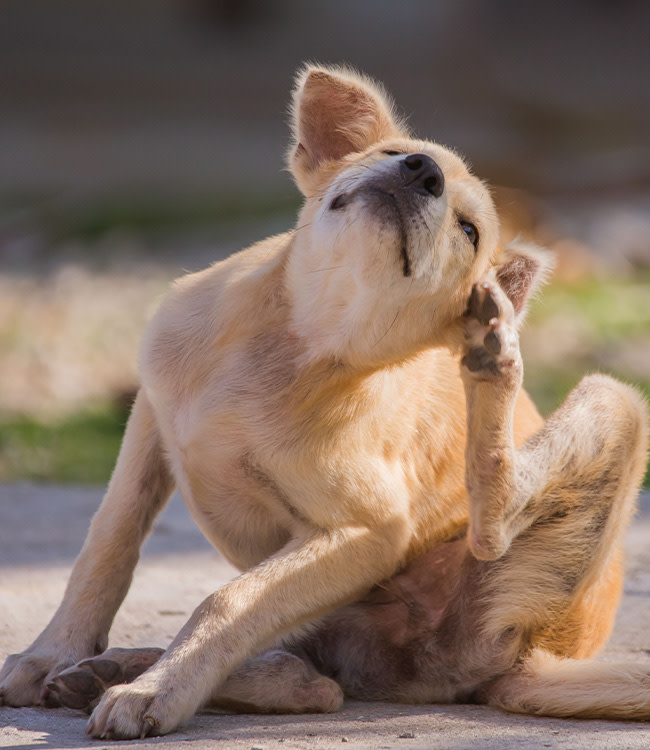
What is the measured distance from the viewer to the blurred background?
30.1 ft

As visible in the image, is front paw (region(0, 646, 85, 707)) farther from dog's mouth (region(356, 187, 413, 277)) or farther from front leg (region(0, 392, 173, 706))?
dog's mouth (region(356, 187, 413, 277))

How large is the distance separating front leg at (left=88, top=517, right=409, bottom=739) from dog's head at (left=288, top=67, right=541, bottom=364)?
0.59 meters

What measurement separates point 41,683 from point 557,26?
2082 cm

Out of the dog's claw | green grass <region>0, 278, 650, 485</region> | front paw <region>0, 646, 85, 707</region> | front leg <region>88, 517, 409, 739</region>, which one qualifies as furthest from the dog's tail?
green grass <region>0, 278, 650, 485</region>

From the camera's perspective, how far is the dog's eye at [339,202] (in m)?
3.70

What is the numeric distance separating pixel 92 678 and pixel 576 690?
1447mm

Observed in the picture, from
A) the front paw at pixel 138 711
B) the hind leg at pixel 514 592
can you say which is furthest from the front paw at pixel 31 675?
the hind leg at pixel 514 592

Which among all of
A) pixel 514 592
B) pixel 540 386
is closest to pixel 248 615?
pixel 514 592

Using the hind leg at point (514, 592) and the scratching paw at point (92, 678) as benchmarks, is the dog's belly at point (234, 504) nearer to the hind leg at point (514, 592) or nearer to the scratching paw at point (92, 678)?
the hind leg at point (514, 592)

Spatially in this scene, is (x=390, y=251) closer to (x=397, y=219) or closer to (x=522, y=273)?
(x=397, y=219)

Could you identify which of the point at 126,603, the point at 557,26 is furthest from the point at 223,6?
the point at 126,603

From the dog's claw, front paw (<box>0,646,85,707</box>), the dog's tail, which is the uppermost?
the dog's tail

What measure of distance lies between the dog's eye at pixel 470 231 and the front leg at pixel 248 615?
0.91 m

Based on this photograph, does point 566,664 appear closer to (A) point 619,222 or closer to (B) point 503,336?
(B) point 503,336
